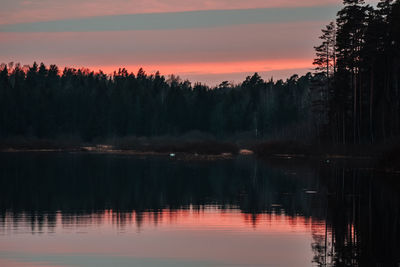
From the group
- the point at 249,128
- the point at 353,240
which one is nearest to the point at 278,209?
the point at 353,240

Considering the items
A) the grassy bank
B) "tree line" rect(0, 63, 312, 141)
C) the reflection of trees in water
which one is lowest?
the reflection of trees in water

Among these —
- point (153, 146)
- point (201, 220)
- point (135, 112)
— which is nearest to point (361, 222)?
point (201, 220)

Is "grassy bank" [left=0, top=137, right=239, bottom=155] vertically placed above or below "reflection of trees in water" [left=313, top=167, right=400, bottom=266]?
above

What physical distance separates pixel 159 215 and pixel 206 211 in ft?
8.93

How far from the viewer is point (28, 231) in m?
28.1

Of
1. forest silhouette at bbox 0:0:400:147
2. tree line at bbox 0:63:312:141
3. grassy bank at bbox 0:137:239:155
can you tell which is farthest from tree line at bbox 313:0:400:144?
tree line at bbox 0:63:312:141

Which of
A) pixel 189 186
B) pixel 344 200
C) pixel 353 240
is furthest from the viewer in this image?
pixel 189 186

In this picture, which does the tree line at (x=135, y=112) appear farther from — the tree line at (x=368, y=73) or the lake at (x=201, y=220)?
the lake at (x=201, y=220)

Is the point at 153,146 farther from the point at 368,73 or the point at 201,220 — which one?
the point at 201,220

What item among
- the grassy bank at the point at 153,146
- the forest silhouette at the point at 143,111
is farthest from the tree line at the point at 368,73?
the forest silhouette at the point at 143,111

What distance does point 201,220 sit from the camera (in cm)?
3188

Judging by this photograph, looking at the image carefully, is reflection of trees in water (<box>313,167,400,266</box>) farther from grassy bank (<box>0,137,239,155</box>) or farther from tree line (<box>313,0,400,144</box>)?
grassy bank (<box>0,137,239,155</box>)

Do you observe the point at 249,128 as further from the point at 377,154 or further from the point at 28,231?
the point at 28,231

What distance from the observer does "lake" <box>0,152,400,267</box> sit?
22625 mm
